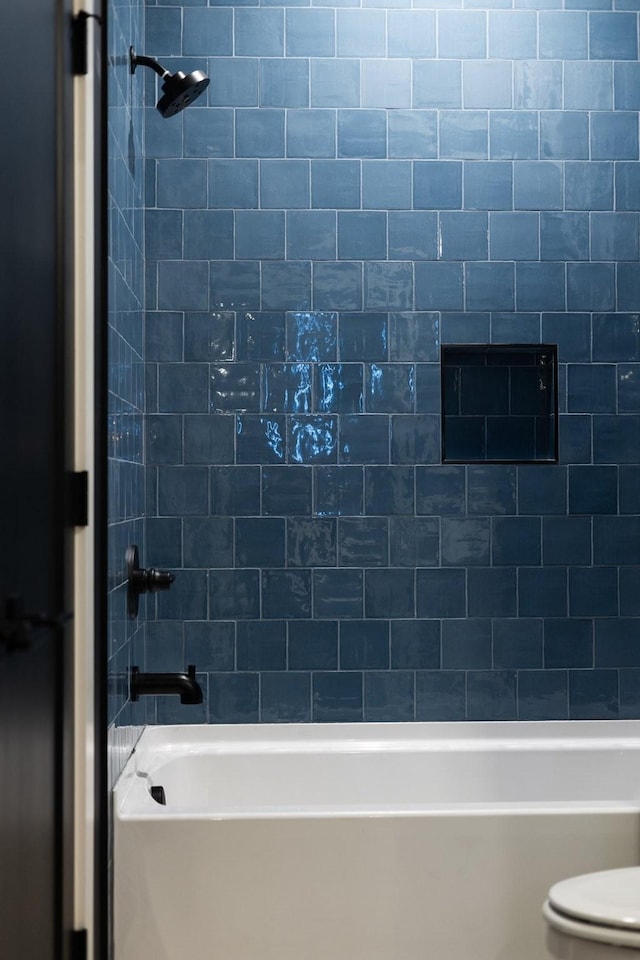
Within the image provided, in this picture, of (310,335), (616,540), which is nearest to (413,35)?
(310,335)

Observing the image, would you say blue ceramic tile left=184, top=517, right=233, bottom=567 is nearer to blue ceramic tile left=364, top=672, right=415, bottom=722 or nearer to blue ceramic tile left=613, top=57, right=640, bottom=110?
blue ceramic tile left=364, top=672, right=415, bottom=722

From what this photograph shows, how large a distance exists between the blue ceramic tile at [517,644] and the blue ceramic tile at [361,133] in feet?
5.25

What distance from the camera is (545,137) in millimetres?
3324

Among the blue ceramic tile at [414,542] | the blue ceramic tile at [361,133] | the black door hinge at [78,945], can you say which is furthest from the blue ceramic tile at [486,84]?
the black door hinge at [78,945]

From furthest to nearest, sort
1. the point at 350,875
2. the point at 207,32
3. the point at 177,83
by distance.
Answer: the point at 207,32, the point at 177,83, the point at 350,875

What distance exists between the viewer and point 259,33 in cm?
327

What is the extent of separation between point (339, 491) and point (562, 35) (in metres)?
1.67

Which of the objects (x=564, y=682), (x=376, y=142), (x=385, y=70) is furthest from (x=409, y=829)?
(x=385, y=70)

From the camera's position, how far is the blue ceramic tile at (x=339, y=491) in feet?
10.8

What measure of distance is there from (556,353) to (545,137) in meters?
0.71

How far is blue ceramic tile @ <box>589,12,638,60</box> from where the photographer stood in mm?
3324

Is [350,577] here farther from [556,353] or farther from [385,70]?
[385,70]

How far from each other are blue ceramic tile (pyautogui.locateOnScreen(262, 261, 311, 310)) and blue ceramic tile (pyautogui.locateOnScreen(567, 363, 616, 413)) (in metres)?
0.91

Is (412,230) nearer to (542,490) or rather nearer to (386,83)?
(386,83)
